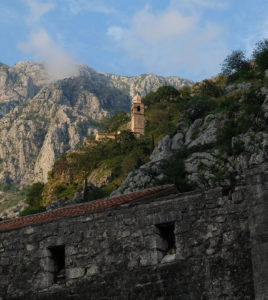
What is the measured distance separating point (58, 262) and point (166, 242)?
111 inches

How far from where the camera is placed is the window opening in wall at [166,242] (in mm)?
11883

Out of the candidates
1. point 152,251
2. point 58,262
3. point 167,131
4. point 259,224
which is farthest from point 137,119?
point 259,224

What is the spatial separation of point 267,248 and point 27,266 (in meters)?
5.92

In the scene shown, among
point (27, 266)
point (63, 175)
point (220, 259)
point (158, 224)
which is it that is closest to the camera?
point (220, 259)

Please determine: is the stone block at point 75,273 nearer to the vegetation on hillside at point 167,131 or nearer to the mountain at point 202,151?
the mountain at point 202,151

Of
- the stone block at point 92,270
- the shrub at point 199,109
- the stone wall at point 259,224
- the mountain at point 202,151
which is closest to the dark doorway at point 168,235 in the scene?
the stone block at point 92,270

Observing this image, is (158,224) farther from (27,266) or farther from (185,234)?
(27,266)

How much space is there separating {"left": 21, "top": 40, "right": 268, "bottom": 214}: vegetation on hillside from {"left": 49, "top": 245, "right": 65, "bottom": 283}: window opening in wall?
27.2m

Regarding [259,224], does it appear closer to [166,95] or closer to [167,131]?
[167,131]

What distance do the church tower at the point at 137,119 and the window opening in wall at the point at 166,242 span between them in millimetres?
86421

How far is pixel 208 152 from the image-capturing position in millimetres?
45156

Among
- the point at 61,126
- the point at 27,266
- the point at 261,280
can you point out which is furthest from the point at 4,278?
the point at 61,126

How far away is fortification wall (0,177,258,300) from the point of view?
11.0m

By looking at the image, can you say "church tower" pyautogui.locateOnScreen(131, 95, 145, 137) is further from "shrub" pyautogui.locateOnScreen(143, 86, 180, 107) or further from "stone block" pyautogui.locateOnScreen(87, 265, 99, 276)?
"stone block" pyautogui.locateOnScreen(87, 265, 99, 276)
